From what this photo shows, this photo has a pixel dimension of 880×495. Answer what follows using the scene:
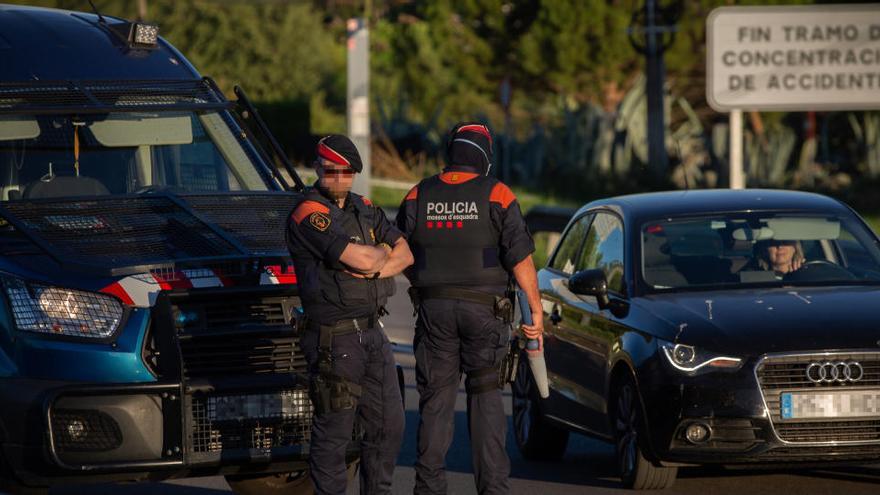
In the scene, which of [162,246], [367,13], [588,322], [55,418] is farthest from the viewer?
[367,13]

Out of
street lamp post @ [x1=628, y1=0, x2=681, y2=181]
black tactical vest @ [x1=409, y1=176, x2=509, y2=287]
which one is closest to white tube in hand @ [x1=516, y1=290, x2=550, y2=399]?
black tactical vest @ [x1=409, y1=176, x2=509, y2=287]

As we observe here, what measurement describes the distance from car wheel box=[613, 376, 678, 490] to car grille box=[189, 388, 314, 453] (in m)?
1.91

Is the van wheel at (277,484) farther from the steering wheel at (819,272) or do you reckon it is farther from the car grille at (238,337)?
the steering wheel at (819,272)

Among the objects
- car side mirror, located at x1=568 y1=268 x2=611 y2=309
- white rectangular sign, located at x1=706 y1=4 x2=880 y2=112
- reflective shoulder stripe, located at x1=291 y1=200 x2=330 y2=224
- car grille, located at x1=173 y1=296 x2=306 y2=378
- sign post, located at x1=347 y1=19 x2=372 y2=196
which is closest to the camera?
reflective shoulder stripe, located at x1=291 y1=200 x2=330 y2=224

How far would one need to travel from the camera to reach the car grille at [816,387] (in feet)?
28.6

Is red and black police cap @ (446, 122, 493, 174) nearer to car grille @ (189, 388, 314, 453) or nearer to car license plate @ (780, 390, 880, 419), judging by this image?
car grille @ (189, 388, 314, 453)

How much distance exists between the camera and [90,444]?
7629 millimetres

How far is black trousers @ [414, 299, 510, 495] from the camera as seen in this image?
8086mm

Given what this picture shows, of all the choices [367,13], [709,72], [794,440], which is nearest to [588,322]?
[794,440]

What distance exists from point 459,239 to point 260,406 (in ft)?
3.76

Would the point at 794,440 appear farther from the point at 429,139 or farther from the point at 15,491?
the point at 429,139

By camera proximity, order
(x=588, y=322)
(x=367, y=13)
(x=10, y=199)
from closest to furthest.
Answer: (x=10, y=199)
(x=588, y=322)
(x=367, y=13)

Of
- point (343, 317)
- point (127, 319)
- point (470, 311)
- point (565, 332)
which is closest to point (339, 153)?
point (343, 317)

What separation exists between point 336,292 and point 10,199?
2.03 metres
